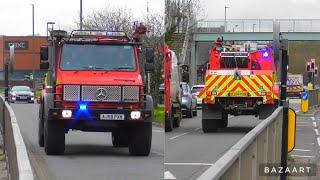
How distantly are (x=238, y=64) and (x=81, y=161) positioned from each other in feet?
14.0

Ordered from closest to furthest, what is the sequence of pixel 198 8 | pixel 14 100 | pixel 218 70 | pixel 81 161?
pixel 198 8, pixel 81 161, pixel 218 70, pixel 14 100

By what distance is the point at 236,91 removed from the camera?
16.0m

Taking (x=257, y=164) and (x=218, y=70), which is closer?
(x=257, y=164)

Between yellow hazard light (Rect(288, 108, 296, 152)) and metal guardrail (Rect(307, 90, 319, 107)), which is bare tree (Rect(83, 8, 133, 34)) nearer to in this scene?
yellow hazard light (Rect(288, 108, 296, 152))

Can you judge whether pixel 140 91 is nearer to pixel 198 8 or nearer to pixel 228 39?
pixel 228 39

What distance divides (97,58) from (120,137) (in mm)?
2695

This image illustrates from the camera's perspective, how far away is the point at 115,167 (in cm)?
1209

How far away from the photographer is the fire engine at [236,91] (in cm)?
1409

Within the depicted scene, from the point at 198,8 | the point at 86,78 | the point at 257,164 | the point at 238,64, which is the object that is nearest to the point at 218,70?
the point at 238,64

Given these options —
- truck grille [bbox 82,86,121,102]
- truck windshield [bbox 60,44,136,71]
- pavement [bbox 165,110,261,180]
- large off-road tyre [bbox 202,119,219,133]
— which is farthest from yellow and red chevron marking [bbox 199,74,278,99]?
truck grille [bbox 82,86,121,102]

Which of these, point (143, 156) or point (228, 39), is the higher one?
point (228, 39)

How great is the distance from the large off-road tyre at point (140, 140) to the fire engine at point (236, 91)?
166cm

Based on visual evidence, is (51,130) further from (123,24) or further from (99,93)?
(123,24)

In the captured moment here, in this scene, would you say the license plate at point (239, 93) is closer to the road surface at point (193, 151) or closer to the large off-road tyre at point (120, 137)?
the road surface at point (193, 151)
